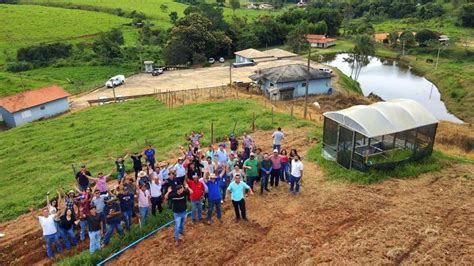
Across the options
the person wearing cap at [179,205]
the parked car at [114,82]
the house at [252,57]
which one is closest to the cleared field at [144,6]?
the house at [252,57]

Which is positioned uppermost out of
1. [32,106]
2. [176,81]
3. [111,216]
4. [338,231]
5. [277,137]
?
[111,216]

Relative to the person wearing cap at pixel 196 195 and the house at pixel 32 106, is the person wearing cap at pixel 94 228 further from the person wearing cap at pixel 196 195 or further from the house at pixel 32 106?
the house at pixel 32 106

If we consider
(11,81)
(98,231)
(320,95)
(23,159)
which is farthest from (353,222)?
(11,81)

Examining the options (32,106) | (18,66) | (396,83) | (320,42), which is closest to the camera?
(32,106)

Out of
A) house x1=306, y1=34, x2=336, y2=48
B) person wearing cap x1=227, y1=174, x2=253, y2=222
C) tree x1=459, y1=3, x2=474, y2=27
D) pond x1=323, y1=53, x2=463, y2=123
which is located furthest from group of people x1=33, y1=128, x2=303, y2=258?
tree x1=459, y1=3, x2=474, y2=27

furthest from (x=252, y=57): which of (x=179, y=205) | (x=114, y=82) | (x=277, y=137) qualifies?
(x=179, y=205)

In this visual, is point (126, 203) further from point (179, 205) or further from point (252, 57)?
point (252, 57)

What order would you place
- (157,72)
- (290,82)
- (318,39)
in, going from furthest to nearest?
(318,39) < (157,72) < (290,82)

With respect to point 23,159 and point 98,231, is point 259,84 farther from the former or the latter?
point 98,231
